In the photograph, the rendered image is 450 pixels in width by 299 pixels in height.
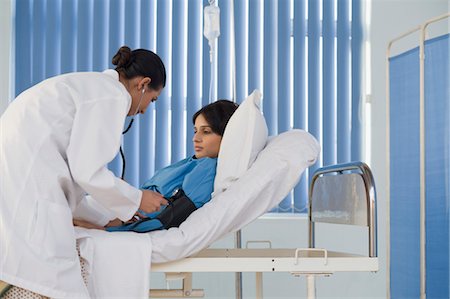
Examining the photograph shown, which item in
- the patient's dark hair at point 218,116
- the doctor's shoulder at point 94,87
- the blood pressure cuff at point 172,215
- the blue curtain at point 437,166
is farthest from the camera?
the blue curtain at point 437,166

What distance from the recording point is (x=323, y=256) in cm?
217

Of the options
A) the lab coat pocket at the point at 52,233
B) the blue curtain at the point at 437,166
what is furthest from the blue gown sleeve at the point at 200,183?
the blue curtain at the point at 437,166

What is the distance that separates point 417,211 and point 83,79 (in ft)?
6.11

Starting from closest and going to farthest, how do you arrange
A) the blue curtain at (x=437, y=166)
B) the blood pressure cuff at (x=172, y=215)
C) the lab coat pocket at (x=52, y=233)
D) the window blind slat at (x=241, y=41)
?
1. the lab coat pocket at (x=52, y=233)
2. the blood pressure cuff at (x=172, y=215)
3. the blue curtain at (x=437, y=166)
4. the window blind slat at (x=241, y=41)

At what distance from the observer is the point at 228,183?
218cm

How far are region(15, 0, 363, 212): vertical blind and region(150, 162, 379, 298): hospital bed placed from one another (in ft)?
5.79

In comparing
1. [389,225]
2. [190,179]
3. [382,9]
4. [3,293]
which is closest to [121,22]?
[382,9]

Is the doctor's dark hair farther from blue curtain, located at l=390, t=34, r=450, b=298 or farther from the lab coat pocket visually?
blue curtain, located at l=390, t=34, r=450, b=298

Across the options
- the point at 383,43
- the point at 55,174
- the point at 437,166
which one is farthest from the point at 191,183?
the point at 383,43

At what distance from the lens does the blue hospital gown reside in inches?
89.9

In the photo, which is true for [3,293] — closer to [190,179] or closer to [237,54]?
[190,179]

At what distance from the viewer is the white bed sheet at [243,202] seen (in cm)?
197

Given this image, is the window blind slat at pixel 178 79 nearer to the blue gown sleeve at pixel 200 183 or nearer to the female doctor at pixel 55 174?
the blue gown sleeve at pixel 200 183

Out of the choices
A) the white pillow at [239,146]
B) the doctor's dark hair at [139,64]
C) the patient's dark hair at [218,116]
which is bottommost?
the white pillow at [239,146]
